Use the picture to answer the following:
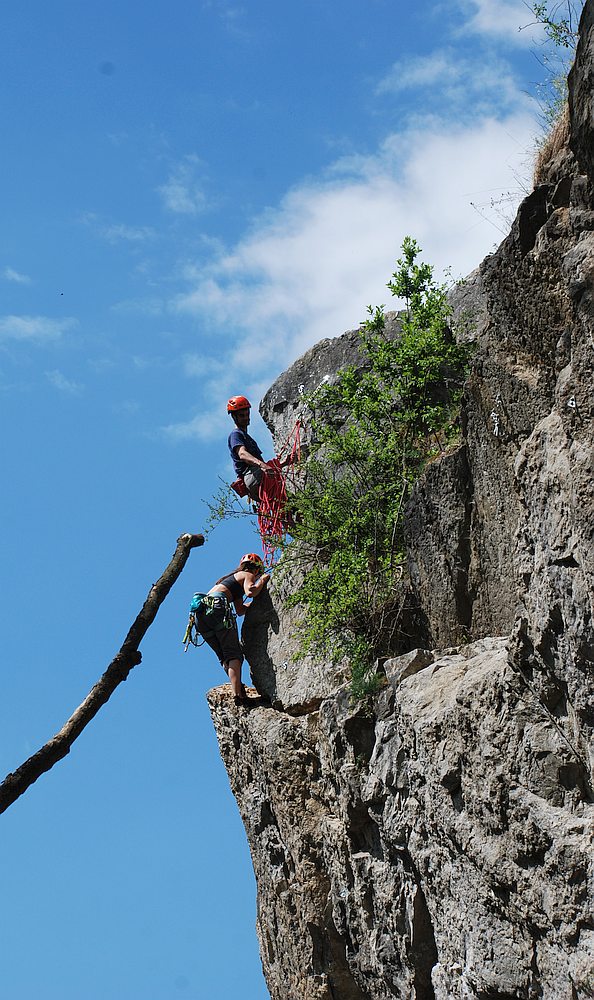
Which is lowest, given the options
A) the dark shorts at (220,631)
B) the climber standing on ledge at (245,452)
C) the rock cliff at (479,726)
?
the rock cliff at (479,726)

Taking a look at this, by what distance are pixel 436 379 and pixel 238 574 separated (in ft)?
11.9

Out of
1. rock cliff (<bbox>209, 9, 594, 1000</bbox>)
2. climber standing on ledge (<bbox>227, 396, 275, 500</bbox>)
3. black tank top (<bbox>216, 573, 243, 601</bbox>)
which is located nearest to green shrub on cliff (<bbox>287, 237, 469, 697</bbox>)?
rock cliff (<bbox>209, 9, 594, 1000</bbox>)

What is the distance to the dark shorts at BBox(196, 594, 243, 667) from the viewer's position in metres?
12.4

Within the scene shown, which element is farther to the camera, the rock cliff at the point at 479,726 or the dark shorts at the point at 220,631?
the dark shorts at the point at 220,631

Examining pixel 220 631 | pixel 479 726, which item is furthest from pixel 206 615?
pixel 479 726

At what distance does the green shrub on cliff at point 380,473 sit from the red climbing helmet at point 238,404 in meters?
1.96

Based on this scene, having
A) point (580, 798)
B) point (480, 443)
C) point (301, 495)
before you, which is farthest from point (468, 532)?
point (580, 798)

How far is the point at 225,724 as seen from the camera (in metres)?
12.8

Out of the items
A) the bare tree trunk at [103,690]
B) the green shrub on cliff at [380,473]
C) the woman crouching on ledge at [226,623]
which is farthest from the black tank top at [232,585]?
the green shrub on cliff at [380,473]

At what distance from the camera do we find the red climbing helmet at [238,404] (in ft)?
41.8

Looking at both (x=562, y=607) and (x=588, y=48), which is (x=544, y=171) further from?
(x=562, y=607)

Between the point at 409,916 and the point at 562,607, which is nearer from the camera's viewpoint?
the point at 562,607

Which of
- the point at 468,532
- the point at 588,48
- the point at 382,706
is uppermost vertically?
the point at 588,48

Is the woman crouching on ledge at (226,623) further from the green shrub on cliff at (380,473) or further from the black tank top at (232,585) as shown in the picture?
the green shrub on cliff at (380,473)
